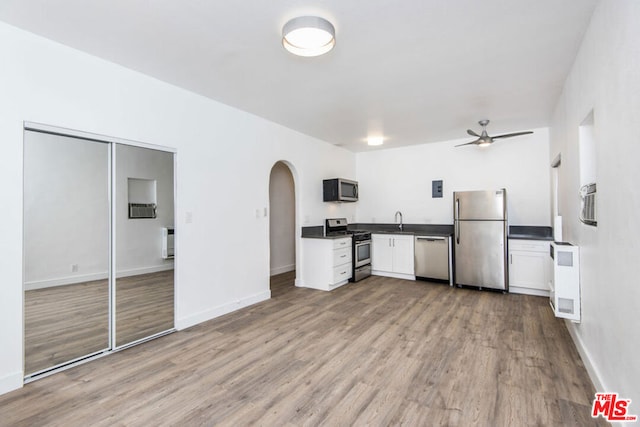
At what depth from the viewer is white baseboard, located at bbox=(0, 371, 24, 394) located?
2.12m

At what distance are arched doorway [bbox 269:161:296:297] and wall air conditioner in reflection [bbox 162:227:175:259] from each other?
2.88 metres

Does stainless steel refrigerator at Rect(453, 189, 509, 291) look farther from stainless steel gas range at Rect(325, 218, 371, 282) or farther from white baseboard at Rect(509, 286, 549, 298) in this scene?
stainless steel gas range at Rect(325, 218, 371, 282)

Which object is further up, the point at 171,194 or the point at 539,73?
the point at 539,73

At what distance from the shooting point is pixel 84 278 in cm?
265

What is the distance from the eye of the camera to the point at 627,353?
1554 millimetres

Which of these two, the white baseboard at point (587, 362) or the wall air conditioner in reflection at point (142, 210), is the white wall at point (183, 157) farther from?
the white baseboard at point (587, 362)

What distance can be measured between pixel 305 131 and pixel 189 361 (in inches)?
144

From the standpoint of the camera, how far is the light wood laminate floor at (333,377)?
1.89 meters

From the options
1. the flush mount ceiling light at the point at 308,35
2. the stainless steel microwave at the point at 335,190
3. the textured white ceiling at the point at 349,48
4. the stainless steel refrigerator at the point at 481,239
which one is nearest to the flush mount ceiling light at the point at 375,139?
the stainless steel microwave at the point at 335,190

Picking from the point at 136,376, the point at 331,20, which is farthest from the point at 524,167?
the point at 136,376

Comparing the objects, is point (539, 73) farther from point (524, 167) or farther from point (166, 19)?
point (166, 19)

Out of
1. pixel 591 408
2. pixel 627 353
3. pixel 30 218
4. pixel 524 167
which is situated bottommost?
pixel 591 408

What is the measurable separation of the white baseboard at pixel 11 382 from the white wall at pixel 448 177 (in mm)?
5589

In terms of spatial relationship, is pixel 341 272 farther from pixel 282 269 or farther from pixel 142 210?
pixel 142 210
